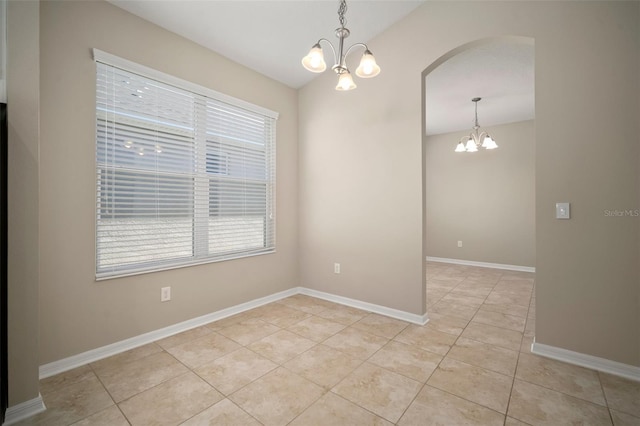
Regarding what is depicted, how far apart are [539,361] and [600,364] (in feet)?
1.19

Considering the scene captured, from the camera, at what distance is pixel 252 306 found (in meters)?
3.33

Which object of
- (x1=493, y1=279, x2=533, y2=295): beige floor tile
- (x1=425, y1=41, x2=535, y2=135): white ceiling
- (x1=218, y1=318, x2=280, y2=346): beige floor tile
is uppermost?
(x1=425, y1=41, x2=535, y2=135): white ceiling

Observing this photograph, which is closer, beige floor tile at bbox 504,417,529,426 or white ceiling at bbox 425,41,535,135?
beige floor tile at bbox 504,417,529,426

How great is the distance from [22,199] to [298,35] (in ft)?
8.72

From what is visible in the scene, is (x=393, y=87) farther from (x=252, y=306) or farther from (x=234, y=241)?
(x=252, y=306)

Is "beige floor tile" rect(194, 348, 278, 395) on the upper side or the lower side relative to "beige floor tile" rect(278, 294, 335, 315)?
lower

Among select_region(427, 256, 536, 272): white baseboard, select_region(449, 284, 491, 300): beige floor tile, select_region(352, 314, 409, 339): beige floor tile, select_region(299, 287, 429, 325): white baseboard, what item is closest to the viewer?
select_region(352, 314, 409, 339): beige floor tile

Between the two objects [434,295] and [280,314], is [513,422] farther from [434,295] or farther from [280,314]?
[434,295]

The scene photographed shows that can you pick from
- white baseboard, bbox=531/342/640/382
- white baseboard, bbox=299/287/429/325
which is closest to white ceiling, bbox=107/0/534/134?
white baseboard, bbox=299/287/429/325

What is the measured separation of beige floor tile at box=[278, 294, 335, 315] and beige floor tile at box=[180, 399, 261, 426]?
5.23ft

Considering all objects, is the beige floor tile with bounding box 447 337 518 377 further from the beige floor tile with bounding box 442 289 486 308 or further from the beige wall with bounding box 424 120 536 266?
the beige wall with bounding box 424 120 536 266

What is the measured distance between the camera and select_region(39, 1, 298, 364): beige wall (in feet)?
6.54

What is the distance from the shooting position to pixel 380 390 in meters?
1.81

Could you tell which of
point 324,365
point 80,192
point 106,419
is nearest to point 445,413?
point 324,365
